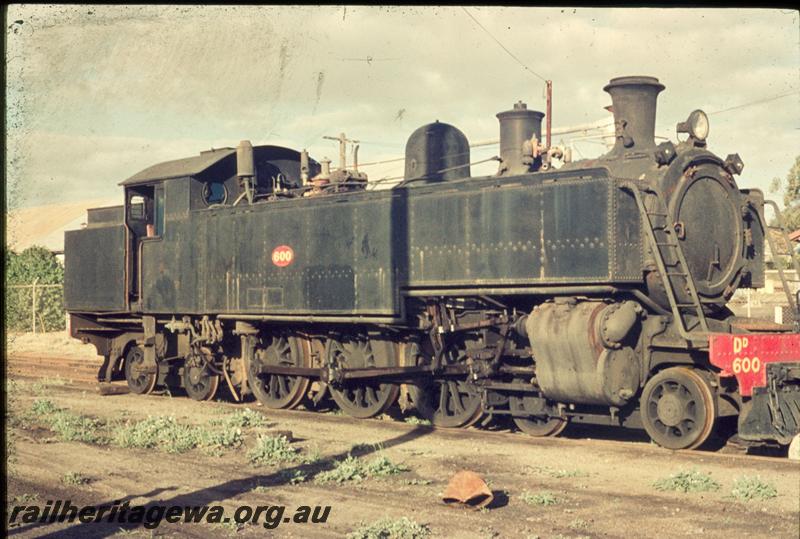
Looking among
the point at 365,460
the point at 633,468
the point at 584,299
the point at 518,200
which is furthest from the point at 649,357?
the point at 365,460

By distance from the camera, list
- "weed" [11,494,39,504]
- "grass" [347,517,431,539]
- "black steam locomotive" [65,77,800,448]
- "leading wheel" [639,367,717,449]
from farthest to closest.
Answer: "black steam locomotive" [65,77,800,448] → "leading wheel" [639,367,717,449] → "weed" [11,494,39,504] → "grass" [347,517,431,539]

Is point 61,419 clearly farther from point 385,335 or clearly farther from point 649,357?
point 649,357

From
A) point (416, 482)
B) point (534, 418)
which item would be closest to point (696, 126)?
point (534, 418)

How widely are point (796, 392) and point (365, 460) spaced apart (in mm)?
4546

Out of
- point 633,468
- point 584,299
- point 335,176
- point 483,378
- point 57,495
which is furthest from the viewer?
point 335,176

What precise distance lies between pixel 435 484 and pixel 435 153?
5.48 m

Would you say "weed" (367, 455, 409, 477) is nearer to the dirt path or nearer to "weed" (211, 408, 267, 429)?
the dirt path

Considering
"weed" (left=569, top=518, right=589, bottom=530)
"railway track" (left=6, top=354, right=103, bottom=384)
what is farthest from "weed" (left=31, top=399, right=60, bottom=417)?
"weed" (left=569, top=518, right=589, bottom=530)

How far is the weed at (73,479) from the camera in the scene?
8263 mm

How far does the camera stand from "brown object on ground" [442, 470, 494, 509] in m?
7.06

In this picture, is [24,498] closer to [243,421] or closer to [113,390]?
[243,421]

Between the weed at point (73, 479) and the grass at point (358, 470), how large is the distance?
6.99ft

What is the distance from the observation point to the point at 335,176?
44.8 ft

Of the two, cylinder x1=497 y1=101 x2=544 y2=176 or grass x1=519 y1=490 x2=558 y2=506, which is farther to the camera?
cylinder x1=497 y1=101 x2=544 y2=176
